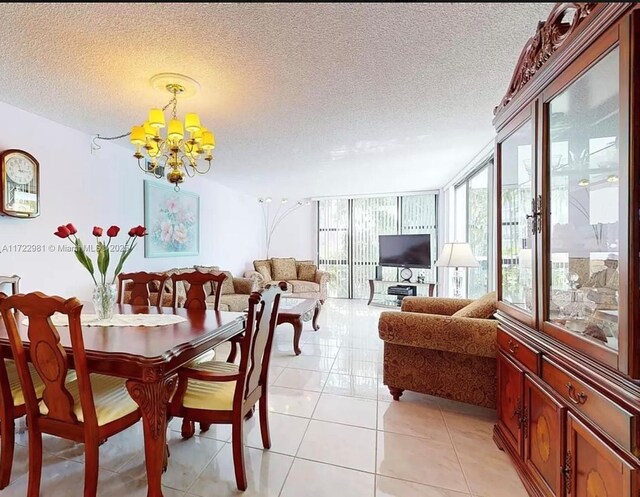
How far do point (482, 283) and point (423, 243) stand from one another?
1846mm

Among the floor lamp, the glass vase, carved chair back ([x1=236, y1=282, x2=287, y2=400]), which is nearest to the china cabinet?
carved chair back ([x1=236, y1=282, x2=287, y2=400])

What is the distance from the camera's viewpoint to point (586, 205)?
1.26 meters

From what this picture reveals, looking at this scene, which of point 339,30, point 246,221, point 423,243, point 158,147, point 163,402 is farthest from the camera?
point 246,221

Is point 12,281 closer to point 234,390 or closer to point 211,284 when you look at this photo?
point 234,390

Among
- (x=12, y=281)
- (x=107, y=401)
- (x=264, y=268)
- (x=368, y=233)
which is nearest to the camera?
(x=107, y=401)

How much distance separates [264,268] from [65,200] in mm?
3568

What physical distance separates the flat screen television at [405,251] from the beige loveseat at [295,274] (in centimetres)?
141

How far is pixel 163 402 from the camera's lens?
132cm

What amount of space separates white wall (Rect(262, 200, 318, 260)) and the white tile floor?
189 inches

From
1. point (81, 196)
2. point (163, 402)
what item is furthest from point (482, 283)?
point (81, 196)

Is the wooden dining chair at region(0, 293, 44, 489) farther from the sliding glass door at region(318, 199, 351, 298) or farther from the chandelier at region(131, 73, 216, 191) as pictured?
the sliding glass door at region(318, 199, 351, 298)

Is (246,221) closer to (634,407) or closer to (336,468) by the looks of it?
(336,468)

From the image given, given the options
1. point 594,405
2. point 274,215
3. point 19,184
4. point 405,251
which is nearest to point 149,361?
point 594,405

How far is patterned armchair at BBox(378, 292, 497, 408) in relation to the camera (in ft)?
6.88
